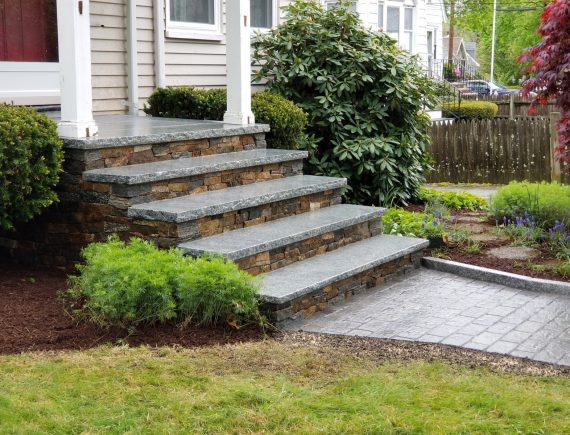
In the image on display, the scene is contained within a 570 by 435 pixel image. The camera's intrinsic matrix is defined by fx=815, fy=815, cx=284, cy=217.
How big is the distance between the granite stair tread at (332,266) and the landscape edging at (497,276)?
0.72ft

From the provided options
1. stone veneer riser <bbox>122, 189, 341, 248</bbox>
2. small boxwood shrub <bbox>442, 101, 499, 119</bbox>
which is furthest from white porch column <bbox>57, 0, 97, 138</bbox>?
small boxwood shrub <bbox>442, 101, 499, 119</bbox>

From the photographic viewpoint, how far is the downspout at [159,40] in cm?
959

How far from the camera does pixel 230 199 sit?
21.5 feet

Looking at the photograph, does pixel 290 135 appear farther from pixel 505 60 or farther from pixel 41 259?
pixel 505 60

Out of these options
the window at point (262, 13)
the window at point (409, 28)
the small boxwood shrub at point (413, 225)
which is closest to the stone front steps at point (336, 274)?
Answer: the small boxwood shrub at point (413, 225)

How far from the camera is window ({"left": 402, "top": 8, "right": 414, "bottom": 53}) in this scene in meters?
20.5

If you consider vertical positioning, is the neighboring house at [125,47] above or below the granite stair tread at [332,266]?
above

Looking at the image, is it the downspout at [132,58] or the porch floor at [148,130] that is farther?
the downspout at [132,58]

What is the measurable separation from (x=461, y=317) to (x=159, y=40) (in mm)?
5427

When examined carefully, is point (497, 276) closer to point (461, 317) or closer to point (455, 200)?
point (461, 317)

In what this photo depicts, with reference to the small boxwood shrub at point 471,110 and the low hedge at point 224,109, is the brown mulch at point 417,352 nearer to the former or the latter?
the low hedge at point 224,109

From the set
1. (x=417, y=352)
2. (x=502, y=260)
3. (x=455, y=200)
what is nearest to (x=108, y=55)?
(x=455, y=200)

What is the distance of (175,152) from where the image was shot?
721cm

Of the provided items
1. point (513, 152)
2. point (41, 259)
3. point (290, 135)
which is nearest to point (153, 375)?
point (41, 259)
